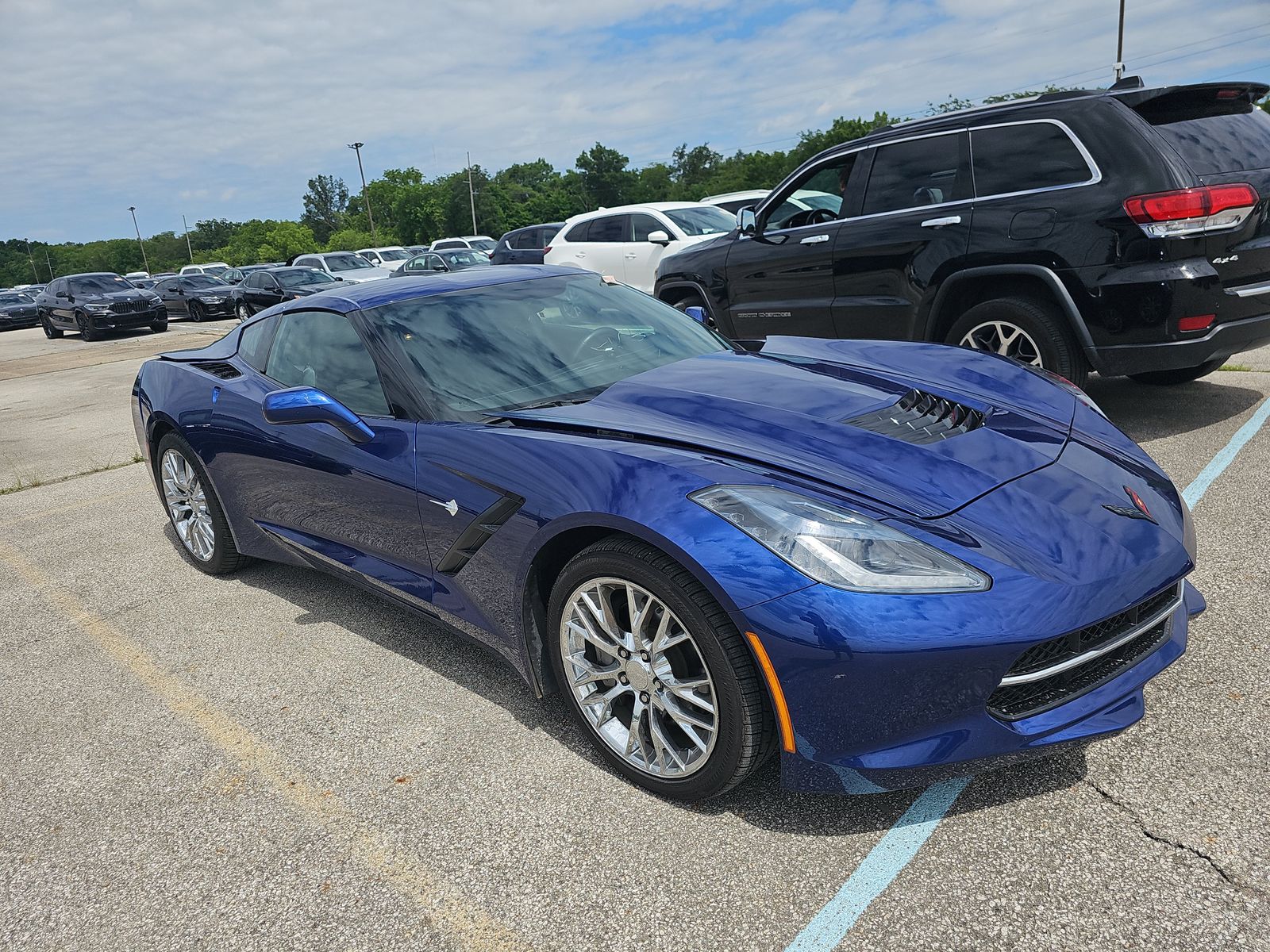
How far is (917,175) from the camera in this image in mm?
5805

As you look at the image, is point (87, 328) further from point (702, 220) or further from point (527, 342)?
point (527, 342)

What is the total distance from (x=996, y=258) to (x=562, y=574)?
3.90 meters

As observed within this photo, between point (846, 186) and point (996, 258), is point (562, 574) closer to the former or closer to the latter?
point (996, 258)

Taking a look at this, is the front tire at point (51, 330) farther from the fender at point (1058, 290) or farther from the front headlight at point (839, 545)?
the front headlight at point (839, 545)

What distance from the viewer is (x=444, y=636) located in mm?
3619

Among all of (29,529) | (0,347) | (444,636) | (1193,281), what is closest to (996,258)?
(1193,281)

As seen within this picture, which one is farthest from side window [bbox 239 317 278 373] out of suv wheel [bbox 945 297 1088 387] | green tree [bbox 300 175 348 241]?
green tree [bbox 300 175 348 241]

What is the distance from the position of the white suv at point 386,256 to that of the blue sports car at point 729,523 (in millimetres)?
24135

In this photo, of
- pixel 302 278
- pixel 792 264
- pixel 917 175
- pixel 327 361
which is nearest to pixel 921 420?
pixel 327 361

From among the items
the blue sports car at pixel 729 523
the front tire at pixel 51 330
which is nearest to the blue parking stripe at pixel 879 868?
the blue sports car at pixel 729 523

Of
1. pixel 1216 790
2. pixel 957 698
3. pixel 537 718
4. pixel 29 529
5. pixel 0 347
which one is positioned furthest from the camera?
pixel 0 347

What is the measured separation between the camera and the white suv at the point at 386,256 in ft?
88.7

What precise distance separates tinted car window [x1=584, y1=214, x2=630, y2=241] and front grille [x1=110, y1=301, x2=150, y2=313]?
1587cm

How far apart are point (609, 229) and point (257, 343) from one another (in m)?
8.44
